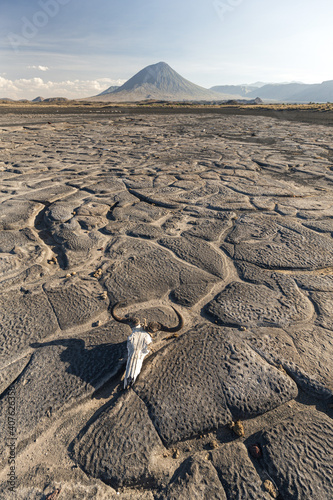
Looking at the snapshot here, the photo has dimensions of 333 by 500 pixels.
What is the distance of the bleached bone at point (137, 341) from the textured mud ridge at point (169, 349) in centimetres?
5

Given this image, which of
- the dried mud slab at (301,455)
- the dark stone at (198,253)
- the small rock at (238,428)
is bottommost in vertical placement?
the small rock at (238,428)

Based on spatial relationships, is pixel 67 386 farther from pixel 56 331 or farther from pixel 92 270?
→ pixel 92 270

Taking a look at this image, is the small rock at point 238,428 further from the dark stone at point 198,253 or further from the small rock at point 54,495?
the dark stone at point 198,253

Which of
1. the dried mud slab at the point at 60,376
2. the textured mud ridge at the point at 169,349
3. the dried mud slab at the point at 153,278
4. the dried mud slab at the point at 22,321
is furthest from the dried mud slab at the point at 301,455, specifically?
the dried mud slab at the point at 22,321

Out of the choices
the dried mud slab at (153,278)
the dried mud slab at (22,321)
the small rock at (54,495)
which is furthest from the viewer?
the dried mud slab at (153,278)

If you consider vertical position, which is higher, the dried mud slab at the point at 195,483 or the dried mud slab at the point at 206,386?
the dried mud slab at the point at 206,386

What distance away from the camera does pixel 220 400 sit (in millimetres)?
1181

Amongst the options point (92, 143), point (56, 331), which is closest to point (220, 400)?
point (56, 331)

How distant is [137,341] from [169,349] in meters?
0.18

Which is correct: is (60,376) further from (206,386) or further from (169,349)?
(206,386)

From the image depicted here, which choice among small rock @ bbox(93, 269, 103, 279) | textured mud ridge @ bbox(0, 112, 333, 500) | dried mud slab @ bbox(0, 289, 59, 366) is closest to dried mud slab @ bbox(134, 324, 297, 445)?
textured mud ridge @ bbox(0, 112, 333, 500)

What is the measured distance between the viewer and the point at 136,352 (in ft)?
4.30

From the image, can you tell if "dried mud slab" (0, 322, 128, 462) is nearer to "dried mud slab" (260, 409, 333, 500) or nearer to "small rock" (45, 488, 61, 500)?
"small rock" (45, 488, 61, 500)

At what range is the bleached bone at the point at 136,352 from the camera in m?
1.24
